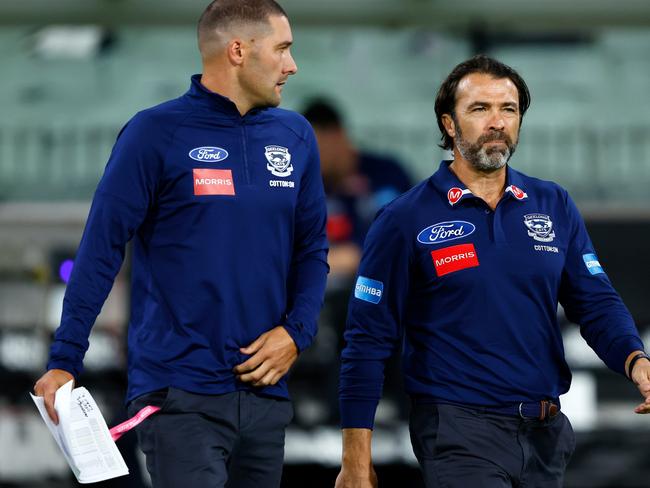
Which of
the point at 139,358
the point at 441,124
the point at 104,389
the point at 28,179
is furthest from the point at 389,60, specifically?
the point at 139,358

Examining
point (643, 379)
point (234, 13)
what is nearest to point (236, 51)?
point (234, 13)

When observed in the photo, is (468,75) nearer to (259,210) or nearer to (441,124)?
(441,124)

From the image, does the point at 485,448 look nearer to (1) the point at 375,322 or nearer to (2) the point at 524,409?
(2) the point at 524,409

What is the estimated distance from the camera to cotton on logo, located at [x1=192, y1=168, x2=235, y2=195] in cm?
309

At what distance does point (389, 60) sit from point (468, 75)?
5948 millimetres

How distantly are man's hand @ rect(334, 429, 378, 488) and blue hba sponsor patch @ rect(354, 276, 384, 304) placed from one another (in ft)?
1.10

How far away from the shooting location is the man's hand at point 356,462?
10.6 feet

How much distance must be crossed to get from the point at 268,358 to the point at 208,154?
0.51m

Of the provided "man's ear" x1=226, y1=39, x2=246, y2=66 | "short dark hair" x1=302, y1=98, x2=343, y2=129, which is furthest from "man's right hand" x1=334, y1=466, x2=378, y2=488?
"short dark hair" x1=302, y1=98, x2=343, y2=129

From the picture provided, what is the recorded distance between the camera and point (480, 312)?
3.23 meters

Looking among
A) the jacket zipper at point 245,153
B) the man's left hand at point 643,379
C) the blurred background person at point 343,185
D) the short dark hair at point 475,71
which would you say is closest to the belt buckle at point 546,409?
the man's left hand at point 643,379

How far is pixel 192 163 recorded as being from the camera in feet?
10.2

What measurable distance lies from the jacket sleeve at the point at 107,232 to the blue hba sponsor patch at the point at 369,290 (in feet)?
1.98

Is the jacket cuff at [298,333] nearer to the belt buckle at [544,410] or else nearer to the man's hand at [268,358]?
the man's hand at [268,358]
